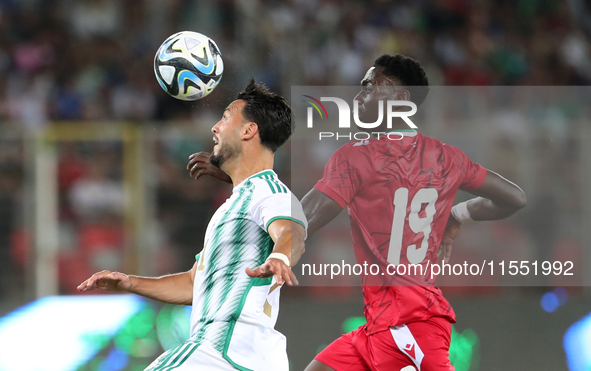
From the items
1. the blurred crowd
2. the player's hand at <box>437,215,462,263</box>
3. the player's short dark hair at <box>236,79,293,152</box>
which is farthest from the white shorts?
the blurred crowd

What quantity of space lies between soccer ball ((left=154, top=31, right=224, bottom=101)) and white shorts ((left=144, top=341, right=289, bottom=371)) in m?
1.45

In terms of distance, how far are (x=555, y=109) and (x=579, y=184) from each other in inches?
36.9

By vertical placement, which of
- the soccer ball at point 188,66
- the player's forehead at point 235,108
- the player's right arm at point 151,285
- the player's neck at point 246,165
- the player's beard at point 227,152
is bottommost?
the player's right arm at point 151,285

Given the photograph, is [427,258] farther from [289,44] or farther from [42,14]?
[42,14]

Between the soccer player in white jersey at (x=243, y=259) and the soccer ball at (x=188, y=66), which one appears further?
the soccer ball at (x=188, y=66)

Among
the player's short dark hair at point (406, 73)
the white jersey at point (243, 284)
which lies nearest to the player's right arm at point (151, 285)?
the white jersey at point (243, 284)

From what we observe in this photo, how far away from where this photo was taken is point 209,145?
25.8ft

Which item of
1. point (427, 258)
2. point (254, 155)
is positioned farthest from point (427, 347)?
point (254, 155)

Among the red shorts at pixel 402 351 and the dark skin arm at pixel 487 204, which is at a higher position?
the dark skin arm at pixel 487 204

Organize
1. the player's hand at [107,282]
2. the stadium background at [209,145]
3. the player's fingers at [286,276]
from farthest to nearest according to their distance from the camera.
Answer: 1. the stadium background at [209,145]
2. the player's hand at [107,282]
3. the player's fingers at [286,276]

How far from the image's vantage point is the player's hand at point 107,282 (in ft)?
10.3

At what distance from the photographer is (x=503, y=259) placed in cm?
695

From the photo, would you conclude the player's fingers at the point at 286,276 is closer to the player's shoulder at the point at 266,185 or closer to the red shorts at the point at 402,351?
the player's shoulder at the point at 266,185

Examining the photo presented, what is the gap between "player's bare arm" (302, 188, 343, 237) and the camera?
3475mm
